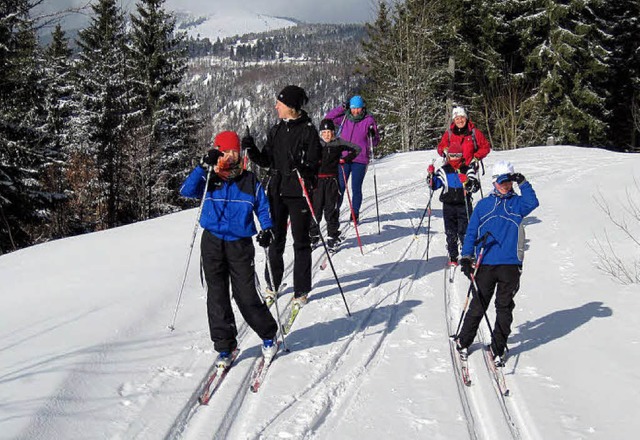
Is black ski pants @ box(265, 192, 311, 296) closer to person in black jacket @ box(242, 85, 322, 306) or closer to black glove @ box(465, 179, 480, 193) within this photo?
person in black jacket @ box(242, 85, 322, 306)

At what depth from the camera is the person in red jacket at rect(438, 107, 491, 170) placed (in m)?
7.22

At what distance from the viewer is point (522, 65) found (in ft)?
97.0

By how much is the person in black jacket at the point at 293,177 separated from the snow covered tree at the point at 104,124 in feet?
75.6

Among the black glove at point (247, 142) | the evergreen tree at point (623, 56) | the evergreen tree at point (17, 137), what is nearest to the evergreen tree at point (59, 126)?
the evergreen tree at point (17, 137)

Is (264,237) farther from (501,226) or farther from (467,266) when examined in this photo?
(501,226)

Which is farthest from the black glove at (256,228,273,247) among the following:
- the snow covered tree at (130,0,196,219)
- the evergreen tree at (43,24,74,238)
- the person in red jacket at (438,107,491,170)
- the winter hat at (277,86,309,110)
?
the snow covered tree at (130,0,196,219)


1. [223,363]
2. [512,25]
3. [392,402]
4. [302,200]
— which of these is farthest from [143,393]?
[512,25]

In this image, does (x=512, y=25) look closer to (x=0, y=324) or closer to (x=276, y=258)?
(x=276, y=258)

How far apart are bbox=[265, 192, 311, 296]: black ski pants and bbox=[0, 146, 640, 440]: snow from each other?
431mm

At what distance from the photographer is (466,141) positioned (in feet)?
23.8

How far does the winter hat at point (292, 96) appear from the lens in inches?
205

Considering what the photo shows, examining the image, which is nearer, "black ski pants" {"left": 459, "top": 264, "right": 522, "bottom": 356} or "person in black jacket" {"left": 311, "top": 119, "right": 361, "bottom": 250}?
"black ski pants" {"left": 459, "top": 264, "right": 522, "bottom": 356}

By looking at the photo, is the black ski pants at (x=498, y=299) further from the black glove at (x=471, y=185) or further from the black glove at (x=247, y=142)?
the black glove at (x=471, y=185)

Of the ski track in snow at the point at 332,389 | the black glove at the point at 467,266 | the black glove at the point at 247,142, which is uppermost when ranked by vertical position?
the black glove at the point at 247,142
